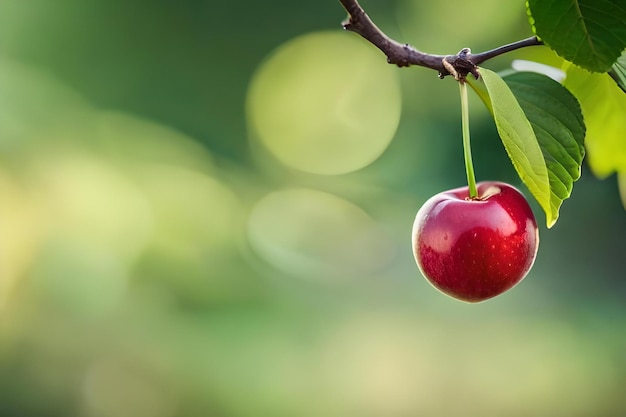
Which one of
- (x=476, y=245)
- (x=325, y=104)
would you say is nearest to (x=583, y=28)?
(x=476, y=245)

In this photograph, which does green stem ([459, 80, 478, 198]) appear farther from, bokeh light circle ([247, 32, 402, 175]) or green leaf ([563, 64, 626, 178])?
bokeh light circle ([247, 32, 402, 175])

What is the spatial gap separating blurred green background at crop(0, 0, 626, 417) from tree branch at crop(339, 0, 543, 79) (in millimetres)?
2316

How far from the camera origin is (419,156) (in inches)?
135

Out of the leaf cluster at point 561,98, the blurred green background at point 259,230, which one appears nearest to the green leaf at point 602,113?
the leaf cluster at point 561,98

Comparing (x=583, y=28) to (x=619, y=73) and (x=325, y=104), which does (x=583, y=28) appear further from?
(x=325, y=104)

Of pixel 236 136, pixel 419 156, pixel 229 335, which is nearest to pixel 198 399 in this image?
pixel 229 335

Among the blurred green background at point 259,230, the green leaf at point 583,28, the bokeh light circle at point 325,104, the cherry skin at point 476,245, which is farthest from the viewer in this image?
the bokeh light circle at point 325,104

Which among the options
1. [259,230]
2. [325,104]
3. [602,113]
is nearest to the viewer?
[602,113]

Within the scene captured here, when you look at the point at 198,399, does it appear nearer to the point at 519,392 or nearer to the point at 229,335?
the point at 229,335

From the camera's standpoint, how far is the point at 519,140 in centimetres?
42

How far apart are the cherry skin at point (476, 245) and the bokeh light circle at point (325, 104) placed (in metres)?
Result: 2.75

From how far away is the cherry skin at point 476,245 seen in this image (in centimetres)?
49

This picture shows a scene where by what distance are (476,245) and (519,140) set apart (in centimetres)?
10

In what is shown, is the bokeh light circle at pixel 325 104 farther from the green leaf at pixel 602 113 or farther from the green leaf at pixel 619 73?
the green leaf at pixel 619 73
